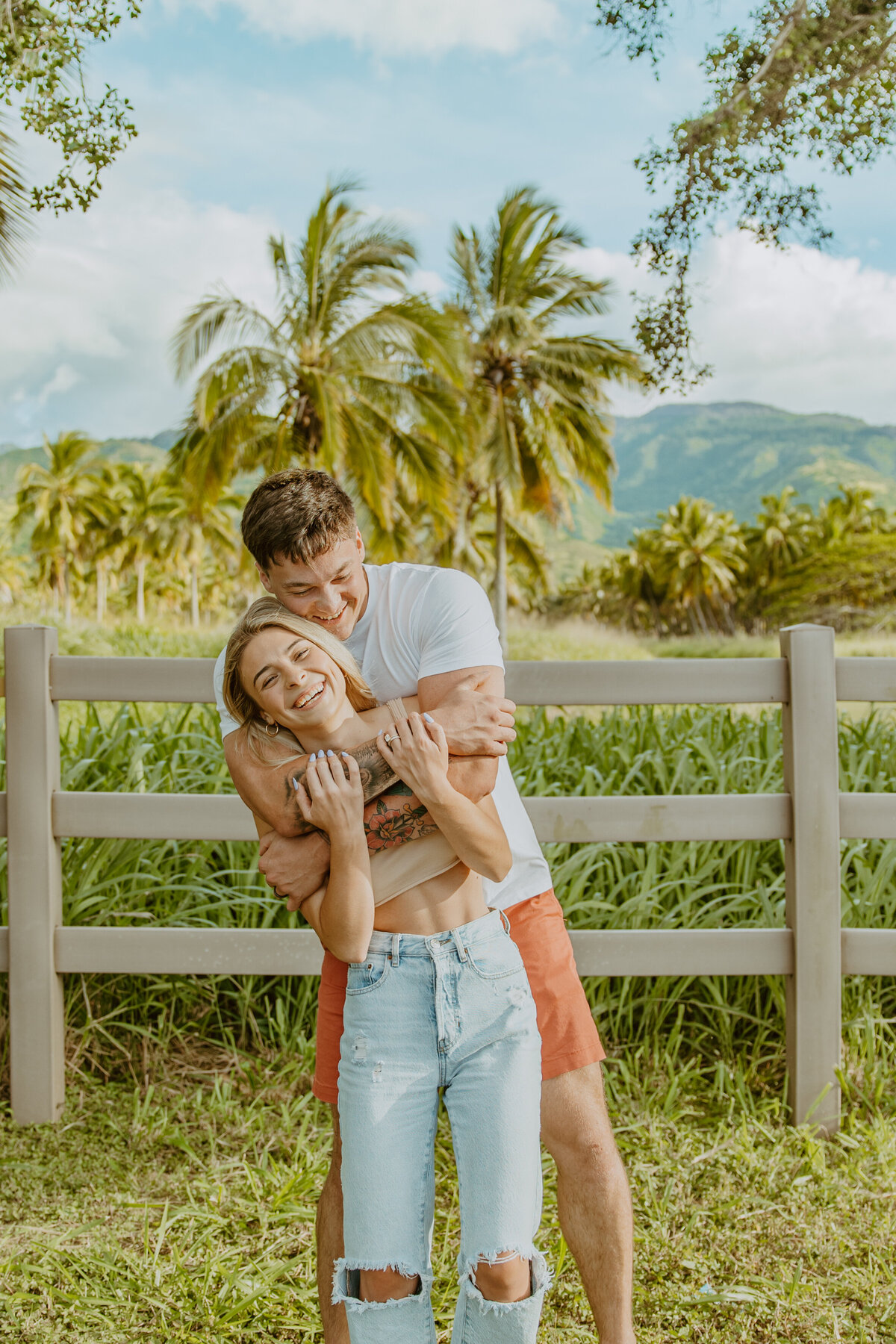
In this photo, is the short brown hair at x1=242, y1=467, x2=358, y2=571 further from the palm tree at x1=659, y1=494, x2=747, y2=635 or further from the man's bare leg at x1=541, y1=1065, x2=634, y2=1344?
the palm tree at x1=659, y1=494, x2=747, y2=635

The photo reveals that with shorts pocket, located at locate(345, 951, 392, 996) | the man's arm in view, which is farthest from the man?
shorts pocket, located at locate(345, 951, 392, 996)

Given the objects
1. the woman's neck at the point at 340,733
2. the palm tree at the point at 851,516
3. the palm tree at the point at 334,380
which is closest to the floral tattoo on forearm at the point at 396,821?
the woman's neck at the point at 340,733

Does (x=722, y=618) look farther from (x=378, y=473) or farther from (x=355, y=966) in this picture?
(x=355, y=966)

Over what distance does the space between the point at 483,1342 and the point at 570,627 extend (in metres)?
38.7

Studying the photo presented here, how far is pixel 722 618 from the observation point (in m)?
55.2

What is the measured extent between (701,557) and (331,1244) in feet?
175

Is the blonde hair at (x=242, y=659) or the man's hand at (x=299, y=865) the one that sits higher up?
the blonde hair at (x=242, y=659)

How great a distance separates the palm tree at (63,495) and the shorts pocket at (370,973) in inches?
1848

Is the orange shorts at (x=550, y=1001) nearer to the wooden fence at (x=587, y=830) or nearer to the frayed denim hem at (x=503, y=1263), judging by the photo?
the frayed denim hem at (x=503, y=1263)

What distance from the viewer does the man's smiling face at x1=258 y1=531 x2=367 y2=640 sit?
5.60 feet

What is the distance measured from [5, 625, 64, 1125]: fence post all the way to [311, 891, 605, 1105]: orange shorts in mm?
1400

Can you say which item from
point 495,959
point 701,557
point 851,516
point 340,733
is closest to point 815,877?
point 495,959

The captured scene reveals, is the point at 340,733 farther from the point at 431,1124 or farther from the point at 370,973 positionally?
the point at 431,1124

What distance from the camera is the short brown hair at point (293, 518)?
1.67 metres
